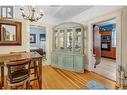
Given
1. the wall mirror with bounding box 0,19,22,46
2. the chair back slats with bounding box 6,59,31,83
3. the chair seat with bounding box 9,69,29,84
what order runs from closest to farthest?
the chair back slats with bounding box 6,59,31,83
the chair seat with bounding box 9,69,29,84
the wall mirror with bounding box 0,19,22,46

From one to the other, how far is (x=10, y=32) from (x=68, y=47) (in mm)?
2167

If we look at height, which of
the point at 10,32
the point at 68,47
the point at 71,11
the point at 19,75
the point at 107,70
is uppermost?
the point at 71,11

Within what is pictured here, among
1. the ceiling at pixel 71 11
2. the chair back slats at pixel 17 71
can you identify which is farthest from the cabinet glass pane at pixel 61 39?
the chair back slats at pixel 17 71

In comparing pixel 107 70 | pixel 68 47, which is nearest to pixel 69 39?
pixel 68 47

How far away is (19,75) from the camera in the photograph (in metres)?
2.37

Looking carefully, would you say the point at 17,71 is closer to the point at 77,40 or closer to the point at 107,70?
the point at 77,40

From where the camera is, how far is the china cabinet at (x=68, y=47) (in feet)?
15.6

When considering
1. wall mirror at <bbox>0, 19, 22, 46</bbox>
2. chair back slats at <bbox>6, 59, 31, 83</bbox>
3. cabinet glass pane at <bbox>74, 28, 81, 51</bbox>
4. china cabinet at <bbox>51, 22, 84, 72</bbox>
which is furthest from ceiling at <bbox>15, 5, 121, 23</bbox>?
chair back slats at <bbox>6, 59, 31, 83</bbox>

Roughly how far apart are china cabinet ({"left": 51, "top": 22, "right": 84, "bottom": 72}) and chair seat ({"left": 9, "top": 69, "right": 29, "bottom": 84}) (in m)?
2.55

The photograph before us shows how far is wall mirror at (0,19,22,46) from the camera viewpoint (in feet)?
13.8

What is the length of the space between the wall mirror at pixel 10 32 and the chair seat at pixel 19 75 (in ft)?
7.28

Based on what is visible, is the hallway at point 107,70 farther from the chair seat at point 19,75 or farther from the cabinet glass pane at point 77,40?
the chair seat at point 19,75

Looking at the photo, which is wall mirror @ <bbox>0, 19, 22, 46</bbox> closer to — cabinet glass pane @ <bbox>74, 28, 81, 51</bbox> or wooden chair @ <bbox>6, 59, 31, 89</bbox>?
cabinet glass pane @ <bbox>74, 28, 81, 51</bbox>

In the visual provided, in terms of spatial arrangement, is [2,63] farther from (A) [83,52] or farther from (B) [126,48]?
(A) [83,52]
